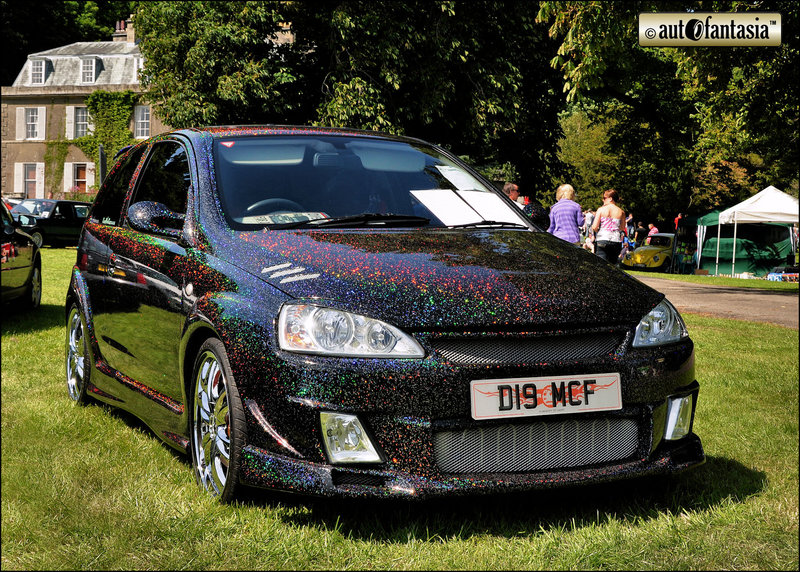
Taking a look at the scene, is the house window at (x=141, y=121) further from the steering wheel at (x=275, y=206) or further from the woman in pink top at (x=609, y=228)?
the steering wheel at (x=275, y=206)

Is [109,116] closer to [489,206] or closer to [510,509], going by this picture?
[489,206]

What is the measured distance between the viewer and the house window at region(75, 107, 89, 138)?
2013 inches

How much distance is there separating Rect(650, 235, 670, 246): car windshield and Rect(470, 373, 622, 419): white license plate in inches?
1286

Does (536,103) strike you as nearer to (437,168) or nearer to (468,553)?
(437,168)

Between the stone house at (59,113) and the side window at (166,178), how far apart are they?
4656 cm

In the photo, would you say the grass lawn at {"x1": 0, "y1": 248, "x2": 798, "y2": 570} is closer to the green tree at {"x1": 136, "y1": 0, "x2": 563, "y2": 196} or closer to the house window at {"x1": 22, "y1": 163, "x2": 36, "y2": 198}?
the green tree at {"x1": 136, "y1": 0, "x2": 563, "y2": 196}

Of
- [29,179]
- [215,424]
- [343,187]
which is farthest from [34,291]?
[29,179]

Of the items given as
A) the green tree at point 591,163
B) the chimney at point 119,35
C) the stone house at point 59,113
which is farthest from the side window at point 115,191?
the chimney at point 119,35

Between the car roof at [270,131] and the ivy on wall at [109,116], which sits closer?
the car roof at [270,131]

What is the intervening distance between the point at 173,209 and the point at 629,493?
2.50 m

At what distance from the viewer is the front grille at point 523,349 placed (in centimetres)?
335

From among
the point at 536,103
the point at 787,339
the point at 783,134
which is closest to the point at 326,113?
the point at 536,103

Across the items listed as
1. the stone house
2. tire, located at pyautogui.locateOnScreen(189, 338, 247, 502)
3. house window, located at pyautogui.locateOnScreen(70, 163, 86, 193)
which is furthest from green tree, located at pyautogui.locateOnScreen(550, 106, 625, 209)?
tire, located at pyautogui.locateOnScreen(189, 338, 247, 502)

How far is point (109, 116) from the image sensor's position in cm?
5034
